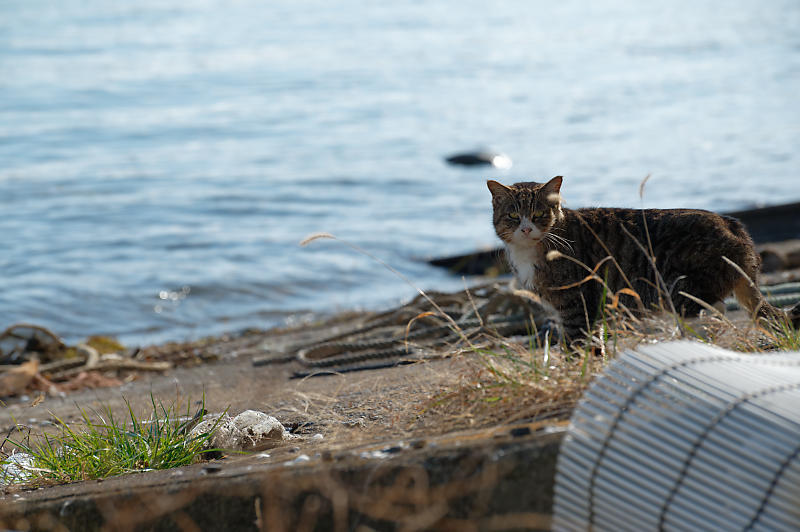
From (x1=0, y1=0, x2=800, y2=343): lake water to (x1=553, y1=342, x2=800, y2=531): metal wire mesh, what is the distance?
Answer: 716cm

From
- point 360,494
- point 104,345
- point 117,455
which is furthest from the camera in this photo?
point 104,345

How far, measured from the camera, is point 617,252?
14.3 feet

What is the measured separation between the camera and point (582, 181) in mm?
13672

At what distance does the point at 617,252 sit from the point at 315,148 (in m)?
12.9

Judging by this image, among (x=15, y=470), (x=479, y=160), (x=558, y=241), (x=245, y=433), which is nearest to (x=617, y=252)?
(x=558, y=241)

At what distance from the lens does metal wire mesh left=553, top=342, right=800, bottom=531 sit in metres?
2.07

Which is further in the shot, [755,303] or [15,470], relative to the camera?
[755,303]

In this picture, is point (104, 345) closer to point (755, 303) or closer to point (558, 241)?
point (558, 241)

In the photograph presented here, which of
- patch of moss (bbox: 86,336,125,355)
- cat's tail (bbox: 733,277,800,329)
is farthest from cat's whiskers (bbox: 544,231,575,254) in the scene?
patch of moss (bbox: 86,336,125,355)

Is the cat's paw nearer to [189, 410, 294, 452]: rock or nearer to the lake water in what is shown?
[189, 410, 294, 452]: rock

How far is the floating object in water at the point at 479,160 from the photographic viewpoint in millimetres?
15891

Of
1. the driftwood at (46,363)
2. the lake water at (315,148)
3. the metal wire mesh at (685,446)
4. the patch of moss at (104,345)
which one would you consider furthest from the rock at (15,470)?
the lake water at (315,148)

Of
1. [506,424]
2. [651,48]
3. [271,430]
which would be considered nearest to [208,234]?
[271,430]

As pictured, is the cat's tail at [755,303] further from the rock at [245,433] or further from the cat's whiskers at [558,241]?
the rock at [245,433]
